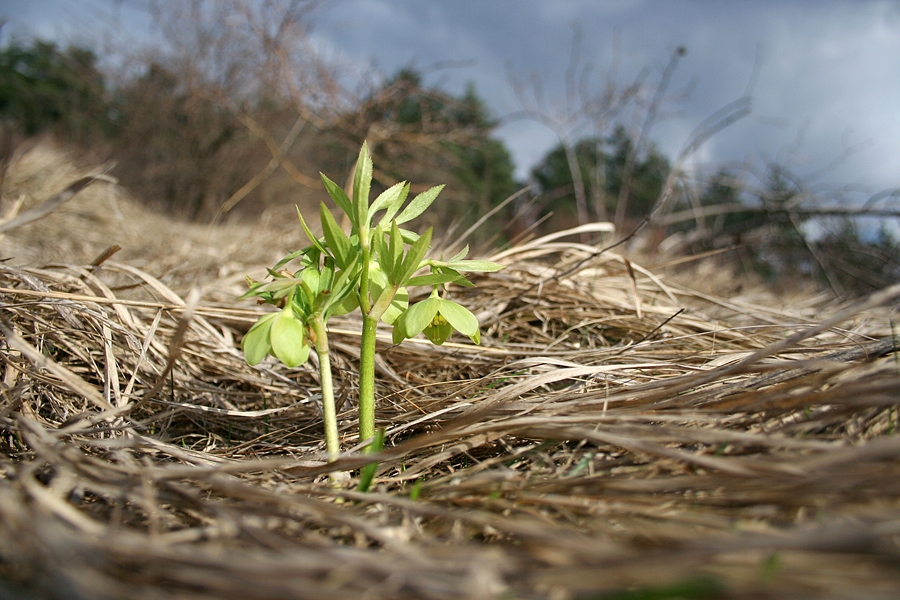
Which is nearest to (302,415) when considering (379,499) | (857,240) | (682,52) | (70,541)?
(379,499)

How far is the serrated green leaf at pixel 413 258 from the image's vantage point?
72 cm

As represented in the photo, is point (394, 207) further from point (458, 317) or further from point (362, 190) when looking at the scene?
point (458, 317)

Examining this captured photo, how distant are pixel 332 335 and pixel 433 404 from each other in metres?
0.44

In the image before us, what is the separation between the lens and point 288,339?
0.69m

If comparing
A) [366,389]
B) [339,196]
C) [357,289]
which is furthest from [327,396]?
[339,196]

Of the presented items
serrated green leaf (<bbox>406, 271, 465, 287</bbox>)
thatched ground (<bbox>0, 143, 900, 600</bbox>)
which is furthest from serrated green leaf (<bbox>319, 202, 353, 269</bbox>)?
thatched ground (<bbox>0, 143, 900, 600</bbox>)

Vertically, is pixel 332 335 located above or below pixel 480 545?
above

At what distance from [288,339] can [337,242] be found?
16cm

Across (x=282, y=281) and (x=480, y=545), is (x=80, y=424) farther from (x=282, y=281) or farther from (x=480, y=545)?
(x=480, y=545)

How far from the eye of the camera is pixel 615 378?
0.96m

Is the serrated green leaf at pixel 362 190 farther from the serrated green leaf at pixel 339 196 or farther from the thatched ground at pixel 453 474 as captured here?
the thatched ground at pixel 453 474

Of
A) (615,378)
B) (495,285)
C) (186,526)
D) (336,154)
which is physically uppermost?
(336,154)

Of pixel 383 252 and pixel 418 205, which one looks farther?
pixel 418 205

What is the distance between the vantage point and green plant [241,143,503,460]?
0.71m
